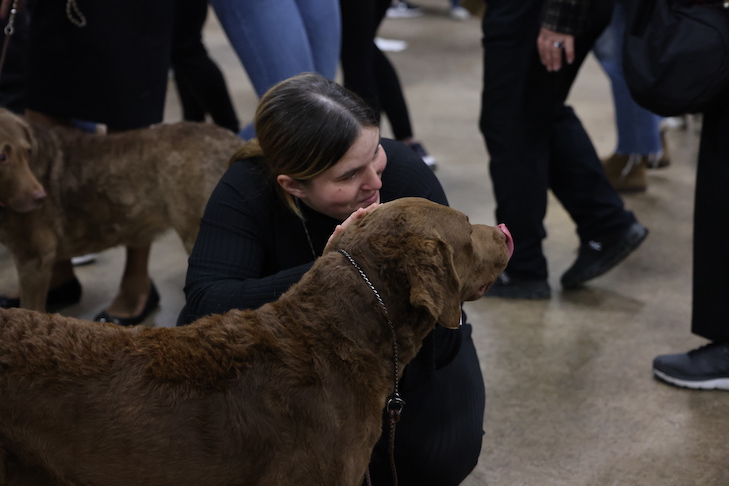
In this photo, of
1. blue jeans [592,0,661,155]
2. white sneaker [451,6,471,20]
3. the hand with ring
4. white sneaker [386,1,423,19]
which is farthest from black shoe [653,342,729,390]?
white sneaker [386,1,423,19]

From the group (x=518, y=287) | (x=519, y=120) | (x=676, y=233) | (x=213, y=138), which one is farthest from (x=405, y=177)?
(x=676, y=233)

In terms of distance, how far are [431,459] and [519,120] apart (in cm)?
174

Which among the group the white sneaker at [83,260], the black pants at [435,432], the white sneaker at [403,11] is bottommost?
the white sneaker at [403,11]

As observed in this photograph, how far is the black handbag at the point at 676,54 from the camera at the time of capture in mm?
2652

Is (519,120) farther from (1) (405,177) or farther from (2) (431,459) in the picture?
(2) (431,459)

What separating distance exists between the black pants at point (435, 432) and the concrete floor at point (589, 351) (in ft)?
0.57

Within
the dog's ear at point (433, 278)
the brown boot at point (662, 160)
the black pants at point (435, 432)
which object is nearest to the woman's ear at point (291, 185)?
the dog's ear at point (433, 278)

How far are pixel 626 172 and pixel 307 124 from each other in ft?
10.8

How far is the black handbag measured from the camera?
265cm

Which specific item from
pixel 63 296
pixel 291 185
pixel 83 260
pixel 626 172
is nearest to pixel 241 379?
pixel 291 185

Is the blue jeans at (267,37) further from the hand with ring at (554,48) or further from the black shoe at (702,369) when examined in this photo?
the black shoe at (702,369)

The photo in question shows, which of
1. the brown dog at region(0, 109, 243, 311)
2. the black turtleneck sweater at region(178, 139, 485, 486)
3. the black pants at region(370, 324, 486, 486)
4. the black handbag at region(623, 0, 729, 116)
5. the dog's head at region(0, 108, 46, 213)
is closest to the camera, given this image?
the black turtleneck sweater at region(178, 139, 485, 486)

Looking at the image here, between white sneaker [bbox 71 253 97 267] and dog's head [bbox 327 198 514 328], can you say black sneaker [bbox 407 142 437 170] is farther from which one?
dog's head [bbox 327 198 514 328]

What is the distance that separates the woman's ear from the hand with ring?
4.99 ft
